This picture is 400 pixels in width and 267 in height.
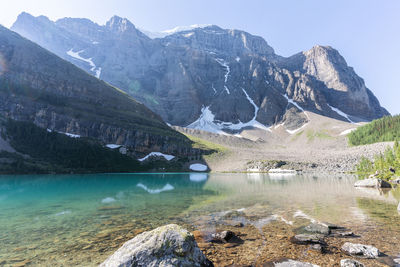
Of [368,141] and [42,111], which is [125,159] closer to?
[42,111]

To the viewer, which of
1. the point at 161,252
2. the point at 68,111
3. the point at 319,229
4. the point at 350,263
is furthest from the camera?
the point at 68,111

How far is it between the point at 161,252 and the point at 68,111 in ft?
636

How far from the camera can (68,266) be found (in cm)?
1084

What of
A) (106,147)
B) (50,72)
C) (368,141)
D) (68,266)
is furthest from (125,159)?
(368,141)

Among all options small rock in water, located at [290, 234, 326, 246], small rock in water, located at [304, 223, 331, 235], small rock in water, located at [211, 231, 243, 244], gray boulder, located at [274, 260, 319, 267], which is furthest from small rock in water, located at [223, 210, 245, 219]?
gray boulder, located at [274, 260, 319, 267]

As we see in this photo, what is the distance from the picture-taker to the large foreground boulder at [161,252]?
26.8 ft

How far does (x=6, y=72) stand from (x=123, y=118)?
103m

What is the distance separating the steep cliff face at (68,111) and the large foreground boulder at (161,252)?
16065cm

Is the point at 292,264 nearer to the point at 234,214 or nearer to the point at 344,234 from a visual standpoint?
the point at 344,234

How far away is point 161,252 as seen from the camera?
852 centimetres

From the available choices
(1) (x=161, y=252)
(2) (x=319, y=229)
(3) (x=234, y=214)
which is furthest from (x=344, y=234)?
(1) (x=161, y=252)

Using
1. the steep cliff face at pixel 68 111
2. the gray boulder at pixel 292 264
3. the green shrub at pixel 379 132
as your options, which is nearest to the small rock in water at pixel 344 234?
the gray boulder at pixel 292 264

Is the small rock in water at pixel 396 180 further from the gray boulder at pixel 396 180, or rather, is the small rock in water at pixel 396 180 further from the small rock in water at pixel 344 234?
the small rock in water at pixel 344 234

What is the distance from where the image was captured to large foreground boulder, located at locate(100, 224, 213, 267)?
26.8ft
